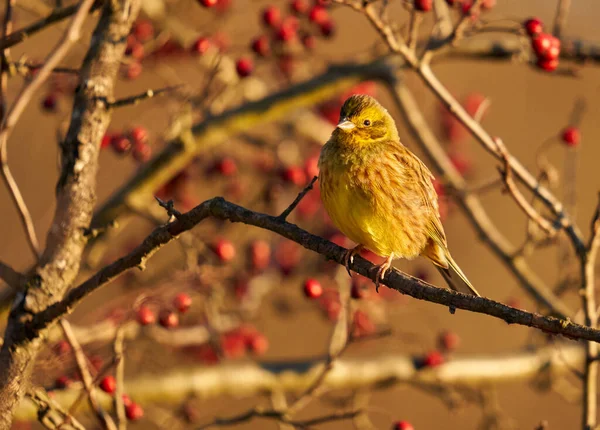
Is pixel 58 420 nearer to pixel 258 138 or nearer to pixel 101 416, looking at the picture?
pixel 101 416

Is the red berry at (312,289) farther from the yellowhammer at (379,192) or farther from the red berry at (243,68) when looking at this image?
the red berry at (243,68)

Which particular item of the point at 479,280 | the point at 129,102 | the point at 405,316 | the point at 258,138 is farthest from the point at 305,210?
the point at 479,280

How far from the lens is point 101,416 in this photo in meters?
2.92

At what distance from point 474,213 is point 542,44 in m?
1.08

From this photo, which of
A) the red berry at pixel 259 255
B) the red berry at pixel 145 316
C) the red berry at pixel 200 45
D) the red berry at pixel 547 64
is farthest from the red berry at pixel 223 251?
the red berry at pixel 547 64

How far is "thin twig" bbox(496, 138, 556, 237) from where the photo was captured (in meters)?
3.33

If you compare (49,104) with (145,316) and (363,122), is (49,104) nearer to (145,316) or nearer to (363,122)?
(145,316)

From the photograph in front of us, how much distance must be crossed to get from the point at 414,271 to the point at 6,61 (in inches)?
123

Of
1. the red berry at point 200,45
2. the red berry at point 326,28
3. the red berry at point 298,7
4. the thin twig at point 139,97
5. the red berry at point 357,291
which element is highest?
the red berry at point 326,28

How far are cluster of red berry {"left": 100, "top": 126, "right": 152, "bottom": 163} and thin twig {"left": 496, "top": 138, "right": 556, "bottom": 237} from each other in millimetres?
1560

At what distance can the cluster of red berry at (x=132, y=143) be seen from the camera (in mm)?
3861

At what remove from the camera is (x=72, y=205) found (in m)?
2.87

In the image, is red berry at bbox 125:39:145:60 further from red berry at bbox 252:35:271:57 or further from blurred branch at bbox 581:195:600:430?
blurred branch at bbox 581:195:600:430

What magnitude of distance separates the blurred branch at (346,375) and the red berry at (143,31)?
186 cm
